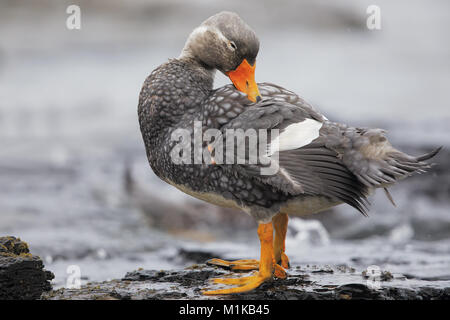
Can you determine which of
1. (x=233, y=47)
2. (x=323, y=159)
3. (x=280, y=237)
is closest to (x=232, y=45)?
(x=233, y=47)

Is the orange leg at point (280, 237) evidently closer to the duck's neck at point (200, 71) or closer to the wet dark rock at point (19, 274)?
the duck's neck at point (200, 71)

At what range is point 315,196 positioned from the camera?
163 inches

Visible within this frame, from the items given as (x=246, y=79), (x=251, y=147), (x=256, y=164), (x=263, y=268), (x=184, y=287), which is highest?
(x=246, y=79)

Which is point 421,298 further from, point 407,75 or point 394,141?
point 407,75

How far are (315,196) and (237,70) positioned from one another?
46.6 inches

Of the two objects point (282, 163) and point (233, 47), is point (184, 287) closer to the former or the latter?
point (282, 163)

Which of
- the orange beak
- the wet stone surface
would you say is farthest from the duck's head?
the wet stone surface

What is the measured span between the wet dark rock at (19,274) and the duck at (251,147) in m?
1.18

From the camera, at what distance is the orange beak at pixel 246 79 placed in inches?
175

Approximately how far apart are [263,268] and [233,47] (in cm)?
169

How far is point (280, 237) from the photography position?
4.84 meters

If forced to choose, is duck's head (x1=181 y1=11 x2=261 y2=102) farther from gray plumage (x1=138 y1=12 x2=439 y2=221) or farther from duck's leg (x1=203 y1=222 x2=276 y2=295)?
duck's leg (x1=203 y1=222 x2=276 y2=295)

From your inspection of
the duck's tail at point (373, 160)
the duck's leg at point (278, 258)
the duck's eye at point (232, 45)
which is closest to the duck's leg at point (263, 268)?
the duck's leg at point (278, 258)

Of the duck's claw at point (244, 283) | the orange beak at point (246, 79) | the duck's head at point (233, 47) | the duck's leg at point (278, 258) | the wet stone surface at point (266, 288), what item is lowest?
the wet stone surface at point (266, 288)
